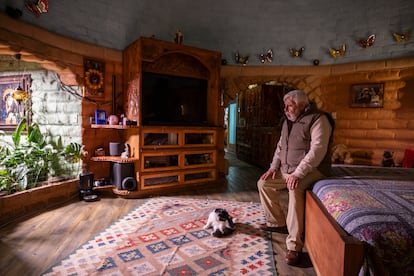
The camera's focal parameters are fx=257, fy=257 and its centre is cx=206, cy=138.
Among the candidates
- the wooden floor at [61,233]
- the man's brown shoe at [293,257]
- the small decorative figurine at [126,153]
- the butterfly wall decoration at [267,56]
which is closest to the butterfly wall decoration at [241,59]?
the butterfly wall decoration at [267,56]

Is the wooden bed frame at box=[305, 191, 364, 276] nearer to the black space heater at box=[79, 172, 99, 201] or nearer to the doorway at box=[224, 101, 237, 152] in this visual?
the black space heater at box=[79, 172, 99, 201]

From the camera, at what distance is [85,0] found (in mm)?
3480

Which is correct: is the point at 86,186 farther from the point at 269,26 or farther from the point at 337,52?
the point at 337,52

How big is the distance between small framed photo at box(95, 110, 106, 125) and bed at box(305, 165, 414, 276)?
300 centimetres

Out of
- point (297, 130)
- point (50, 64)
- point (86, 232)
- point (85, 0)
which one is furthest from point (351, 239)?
point (85, 0)

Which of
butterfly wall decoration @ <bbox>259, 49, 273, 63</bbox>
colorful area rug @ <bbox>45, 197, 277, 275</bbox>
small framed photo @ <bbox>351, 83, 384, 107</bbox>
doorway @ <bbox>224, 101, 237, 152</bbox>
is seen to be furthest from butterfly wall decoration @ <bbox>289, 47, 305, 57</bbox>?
doorway @ <bbox>224, 101, 237, 152</bbox>

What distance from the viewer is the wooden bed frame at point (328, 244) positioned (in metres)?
1.06

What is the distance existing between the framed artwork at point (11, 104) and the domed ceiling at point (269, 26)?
4.30 feet

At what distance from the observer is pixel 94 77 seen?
3688 mm

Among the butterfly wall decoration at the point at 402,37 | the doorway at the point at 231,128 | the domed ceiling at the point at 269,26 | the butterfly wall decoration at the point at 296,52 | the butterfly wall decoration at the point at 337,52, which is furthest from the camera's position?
the doorway at the point at 231,128

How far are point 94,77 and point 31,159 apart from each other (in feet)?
4.47

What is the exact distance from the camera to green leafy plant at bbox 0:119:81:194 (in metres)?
2.89

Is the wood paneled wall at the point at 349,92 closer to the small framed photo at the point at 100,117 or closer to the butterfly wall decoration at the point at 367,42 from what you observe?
the butterfly wall decoration at the point at 367,42

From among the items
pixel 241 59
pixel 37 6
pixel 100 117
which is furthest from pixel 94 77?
pixel 241 59
